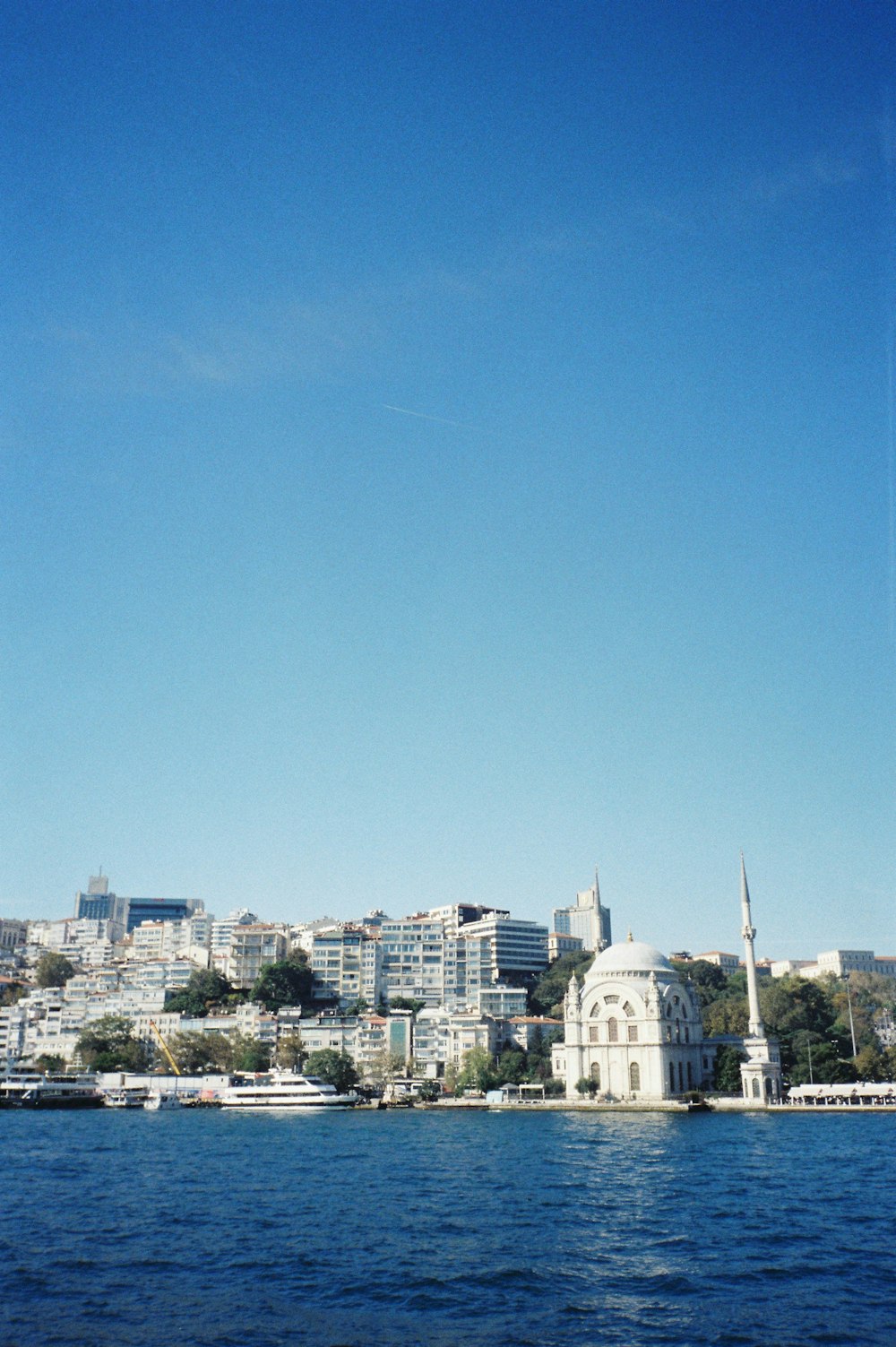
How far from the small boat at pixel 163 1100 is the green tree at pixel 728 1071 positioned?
3193 centimetres

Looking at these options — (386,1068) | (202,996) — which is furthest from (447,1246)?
(202,996)

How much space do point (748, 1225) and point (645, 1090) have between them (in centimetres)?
4739

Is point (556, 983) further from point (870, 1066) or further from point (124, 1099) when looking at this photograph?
point (124, 1099)

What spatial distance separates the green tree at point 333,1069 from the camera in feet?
227

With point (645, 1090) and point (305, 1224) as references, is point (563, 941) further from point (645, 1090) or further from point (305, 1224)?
point (305, 1224)

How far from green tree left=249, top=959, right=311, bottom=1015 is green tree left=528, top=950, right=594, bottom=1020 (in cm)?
1848

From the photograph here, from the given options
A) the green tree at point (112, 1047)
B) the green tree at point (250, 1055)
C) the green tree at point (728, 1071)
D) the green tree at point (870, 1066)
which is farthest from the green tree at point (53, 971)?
the green tree at point (870, 1066)

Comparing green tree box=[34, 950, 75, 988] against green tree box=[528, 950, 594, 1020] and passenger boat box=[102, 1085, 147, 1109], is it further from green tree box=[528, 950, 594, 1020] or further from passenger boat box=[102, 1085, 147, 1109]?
green tree box=[528, 950, 594, 1020]

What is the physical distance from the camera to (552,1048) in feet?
241

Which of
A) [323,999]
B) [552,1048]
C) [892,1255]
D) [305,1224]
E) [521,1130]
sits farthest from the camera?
[323,999]

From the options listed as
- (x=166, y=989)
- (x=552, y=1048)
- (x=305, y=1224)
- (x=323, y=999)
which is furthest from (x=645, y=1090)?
(x=305, y=1224)

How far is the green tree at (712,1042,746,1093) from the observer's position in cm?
6781

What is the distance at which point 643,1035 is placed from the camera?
69.7 m

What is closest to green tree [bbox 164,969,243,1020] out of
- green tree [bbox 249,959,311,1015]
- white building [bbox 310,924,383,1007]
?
green tree [bbox 249,959,311,1015]
